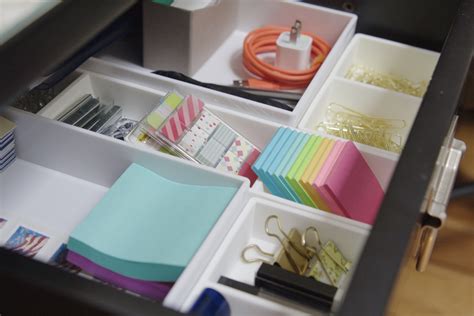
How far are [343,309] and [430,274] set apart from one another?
1.03 metres

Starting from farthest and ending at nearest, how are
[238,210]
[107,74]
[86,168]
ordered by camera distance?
[107,74], [86,168], [238,210]

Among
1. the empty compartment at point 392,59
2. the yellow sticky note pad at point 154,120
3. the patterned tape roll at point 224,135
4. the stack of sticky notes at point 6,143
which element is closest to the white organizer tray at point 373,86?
the empty compartment at point 392,59

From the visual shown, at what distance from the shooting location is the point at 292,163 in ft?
2.87

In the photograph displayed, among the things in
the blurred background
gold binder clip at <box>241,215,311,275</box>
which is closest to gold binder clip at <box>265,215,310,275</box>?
gold binder clip at <box>241,215,311,275</box>

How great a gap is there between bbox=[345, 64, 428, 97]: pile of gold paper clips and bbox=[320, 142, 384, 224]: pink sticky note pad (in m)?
0.31

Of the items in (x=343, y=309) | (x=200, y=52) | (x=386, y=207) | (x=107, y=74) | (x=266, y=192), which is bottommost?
(x=343, y=309)

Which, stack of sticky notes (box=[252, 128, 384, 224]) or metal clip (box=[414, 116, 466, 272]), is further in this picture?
stack of sticky notes (box=[252, 128, 384, 224])

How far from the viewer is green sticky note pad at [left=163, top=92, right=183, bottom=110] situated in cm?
96

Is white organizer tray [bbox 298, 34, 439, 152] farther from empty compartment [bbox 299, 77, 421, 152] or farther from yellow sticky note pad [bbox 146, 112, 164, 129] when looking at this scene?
yellow sticky note pad [bbox 146, 112, 164, 129]

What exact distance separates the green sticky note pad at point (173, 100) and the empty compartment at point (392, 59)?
→ 13.7 inches

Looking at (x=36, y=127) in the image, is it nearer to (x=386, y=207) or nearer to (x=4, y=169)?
(x=4, y=169)

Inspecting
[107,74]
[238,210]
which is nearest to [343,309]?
[238,210]

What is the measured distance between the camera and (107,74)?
1066 millimetres

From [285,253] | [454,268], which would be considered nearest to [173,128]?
[285,253]
